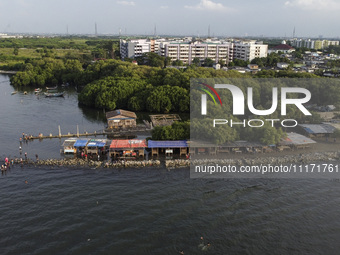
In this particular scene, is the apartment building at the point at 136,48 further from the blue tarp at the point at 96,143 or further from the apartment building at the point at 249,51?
the blue tarp at the point at 96,143

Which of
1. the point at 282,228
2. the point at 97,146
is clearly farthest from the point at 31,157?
the point at 282,228

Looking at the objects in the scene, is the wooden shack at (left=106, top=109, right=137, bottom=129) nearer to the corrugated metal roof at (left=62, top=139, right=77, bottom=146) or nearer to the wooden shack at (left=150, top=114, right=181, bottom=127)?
the wooden shack at (left=150, top=114, right=181, bottom=127)

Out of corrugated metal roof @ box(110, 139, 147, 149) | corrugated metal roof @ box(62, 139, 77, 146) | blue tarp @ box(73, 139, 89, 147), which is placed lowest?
corrugated metal roof @ box(62, 139, 77, 146)

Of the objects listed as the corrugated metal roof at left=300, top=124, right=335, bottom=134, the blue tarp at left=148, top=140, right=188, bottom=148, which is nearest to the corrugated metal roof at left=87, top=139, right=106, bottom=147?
the blue tarp at left=148, top=140, right=188, bottom=148

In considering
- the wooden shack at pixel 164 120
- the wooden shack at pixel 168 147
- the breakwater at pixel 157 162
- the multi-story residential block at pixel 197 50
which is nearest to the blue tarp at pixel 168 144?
the wooden shack at pixel 168 147

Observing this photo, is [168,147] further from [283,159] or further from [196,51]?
[196,51]

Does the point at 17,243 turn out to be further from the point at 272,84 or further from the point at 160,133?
the point at 272,84

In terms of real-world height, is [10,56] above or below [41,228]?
above

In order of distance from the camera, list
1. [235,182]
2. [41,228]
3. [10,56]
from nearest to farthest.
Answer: [41,228] → [235,182] → [10,56]

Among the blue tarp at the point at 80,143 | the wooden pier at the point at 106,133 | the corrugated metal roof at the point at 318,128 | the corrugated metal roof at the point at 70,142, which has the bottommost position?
the wooden pier at the point at 106,133
